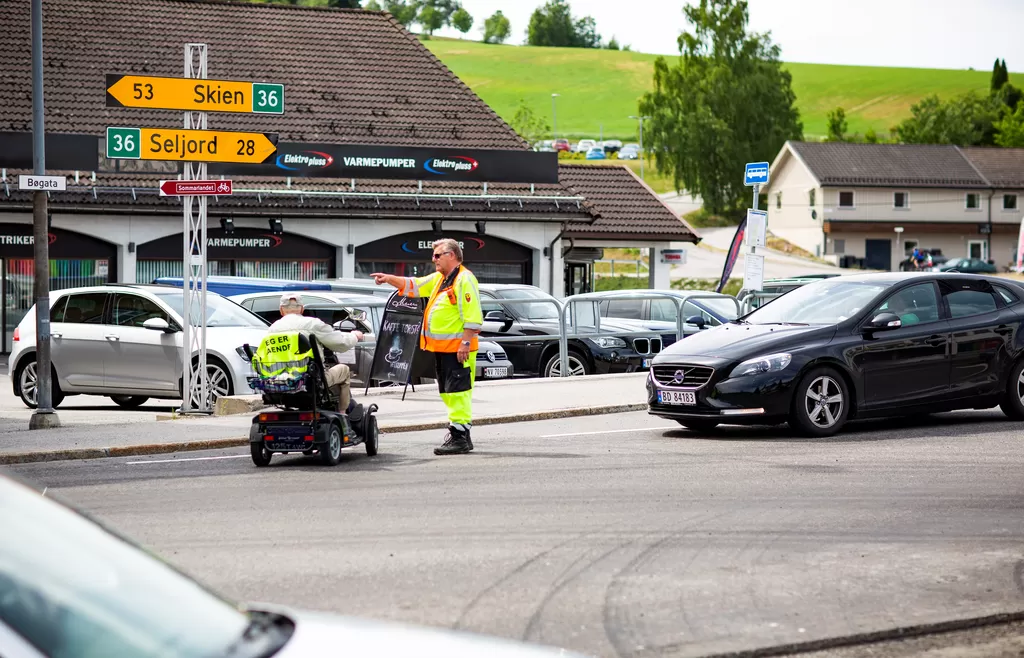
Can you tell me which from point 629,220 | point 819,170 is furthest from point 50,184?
point 819,170

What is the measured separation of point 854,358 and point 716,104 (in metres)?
88.3

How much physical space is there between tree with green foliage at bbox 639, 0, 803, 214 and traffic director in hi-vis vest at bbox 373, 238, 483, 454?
3433 inches

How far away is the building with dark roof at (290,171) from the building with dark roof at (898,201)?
54723 mm

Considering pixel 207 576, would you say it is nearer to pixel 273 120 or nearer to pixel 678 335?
pixel 678 335

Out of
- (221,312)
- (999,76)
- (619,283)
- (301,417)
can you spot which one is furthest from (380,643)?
(999,76)

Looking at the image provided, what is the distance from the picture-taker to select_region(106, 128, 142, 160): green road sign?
16250 mm

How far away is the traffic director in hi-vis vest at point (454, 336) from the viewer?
41.6ft

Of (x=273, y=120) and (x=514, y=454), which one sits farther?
(x=273, y=120)

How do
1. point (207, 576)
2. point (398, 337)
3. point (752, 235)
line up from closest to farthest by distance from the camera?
point (207, 576) < point (398, 337) < point (752, 235)

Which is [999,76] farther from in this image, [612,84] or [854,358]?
[854,358]

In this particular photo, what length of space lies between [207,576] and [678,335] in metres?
15.3

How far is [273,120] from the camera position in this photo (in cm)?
3712

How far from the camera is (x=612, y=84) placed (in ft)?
543

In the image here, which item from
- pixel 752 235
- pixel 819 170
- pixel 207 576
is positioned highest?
pixel 819 170
